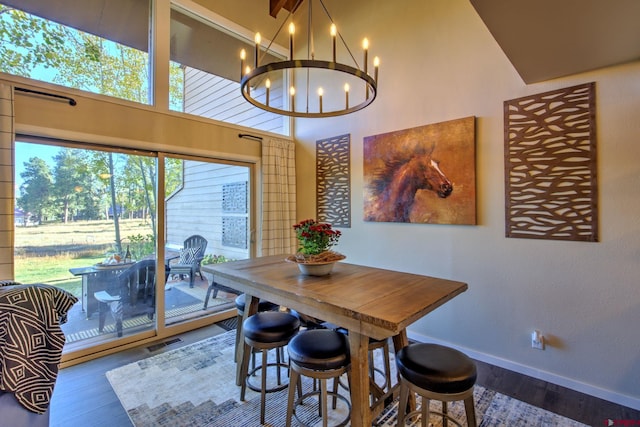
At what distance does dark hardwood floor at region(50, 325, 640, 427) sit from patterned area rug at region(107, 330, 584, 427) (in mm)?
80

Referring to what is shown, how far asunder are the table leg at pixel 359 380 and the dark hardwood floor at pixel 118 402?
4.61 feet

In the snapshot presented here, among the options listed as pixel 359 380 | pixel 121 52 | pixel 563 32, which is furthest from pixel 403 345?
pixel 121 52

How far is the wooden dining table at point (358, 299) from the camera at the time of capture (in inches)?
55.5

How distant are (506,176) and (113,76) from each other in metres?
3.85

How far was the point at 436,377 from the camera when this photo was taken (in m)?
1.41

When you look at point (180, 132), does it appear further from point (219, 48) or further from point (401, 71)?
point (401, 71)

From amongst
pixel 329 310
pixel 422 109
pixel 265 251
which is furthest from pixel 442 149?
Answer: pixel 265 251

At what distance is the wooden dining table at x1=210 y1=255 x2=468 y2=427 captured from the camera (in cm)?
141

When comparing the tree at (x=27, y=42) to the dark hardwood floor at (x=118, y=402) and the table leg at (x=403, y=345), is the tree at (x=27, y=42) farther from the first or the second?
the table leg at (x=403, y=345)

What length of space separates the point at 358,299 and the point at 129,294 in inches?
107

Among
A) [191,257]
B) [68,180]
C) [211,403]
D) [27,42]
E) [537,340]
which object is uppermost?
[27,42]

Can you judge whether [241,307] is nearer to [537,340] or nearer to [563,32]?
[537,340]

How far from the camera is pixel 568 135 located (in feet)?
7.47

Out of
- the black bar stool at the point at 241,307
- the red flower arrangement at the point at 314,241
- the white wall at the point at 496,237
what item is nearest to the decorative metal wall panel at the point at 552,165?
the white wall at the point at 496,237
